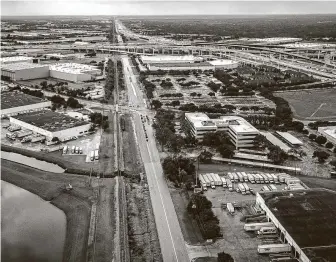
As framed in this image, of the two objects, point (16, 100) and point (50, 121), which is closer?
point (50, 121)

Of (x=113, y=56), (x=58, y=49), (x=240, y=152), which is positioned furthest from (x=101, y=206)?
(x=58, y=49)

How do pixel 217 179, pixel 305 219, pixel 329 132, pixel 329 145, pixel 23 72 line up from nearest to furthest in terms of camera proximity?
pixel 305 219, pixel 217 179, pixel 329 145, pixel 329 132, pixel 23 72

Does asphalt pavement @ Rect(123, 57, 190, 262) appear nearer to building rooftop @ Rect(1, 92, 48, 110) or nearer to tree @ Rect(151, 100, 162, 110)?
tree @ Rect(151, 100, 162, 110)

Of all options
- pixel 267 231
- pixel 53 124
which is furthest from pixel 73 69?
pixel 267 231

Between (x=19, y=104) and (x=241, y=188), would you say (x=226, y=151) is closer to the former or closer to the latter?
(x=241, y=188)

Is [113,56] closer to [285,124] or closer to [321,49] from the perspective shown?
[321,49]

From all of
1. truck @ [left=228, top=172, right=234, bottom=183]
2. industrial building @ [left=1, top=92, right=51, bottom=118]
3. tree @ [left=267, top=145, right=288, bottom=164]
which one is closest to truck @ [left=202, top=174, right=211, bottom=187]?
truck @ [left=228, top=172, right=234, bottom=183]
